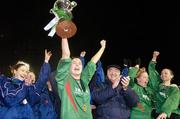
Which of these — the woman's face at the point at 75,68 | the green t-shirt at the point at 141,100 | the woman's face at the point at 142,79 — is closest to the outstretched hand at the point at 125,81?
the woman's face at the point at 75,68

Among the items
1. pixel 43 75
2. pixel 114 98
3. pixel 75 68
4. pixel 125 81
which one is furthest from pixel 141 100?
pixel 43 75

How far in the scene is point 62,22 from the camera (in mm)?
4453

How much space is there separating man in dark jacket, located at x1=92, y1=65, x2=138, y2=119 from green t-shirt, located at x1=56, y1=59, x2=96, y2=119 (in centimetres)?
25

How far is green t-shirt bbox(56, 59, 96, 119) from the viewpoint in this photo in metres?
4.32

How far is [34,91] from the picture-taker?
4.56m

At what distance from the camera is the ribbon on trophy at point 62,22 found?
442cm

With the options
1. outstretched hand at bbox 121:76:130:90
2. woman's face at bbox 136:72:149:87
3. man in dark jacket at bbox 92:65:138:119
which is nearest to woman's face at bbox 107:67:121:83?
man in dark jacket at bbox 92:65:138:119

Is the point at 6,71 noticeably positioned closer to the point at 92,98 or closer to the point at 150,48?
the point at 150,48

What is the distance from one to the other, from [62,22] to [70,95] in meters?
0.74

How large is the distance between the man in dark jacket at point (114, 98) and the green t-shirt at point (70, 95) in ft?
0.81

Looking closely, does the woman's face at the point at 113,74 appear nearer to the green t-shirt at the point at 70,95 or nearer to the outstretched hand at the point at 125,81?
A: the outstretched hand at the point at 125,81

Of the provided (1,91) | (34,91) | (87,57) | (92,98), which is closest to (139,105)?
(92,98)

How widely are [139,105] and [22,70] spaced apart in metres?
1.57

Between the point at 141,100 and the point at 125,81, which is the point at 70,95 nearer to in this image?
the point at 125,81
